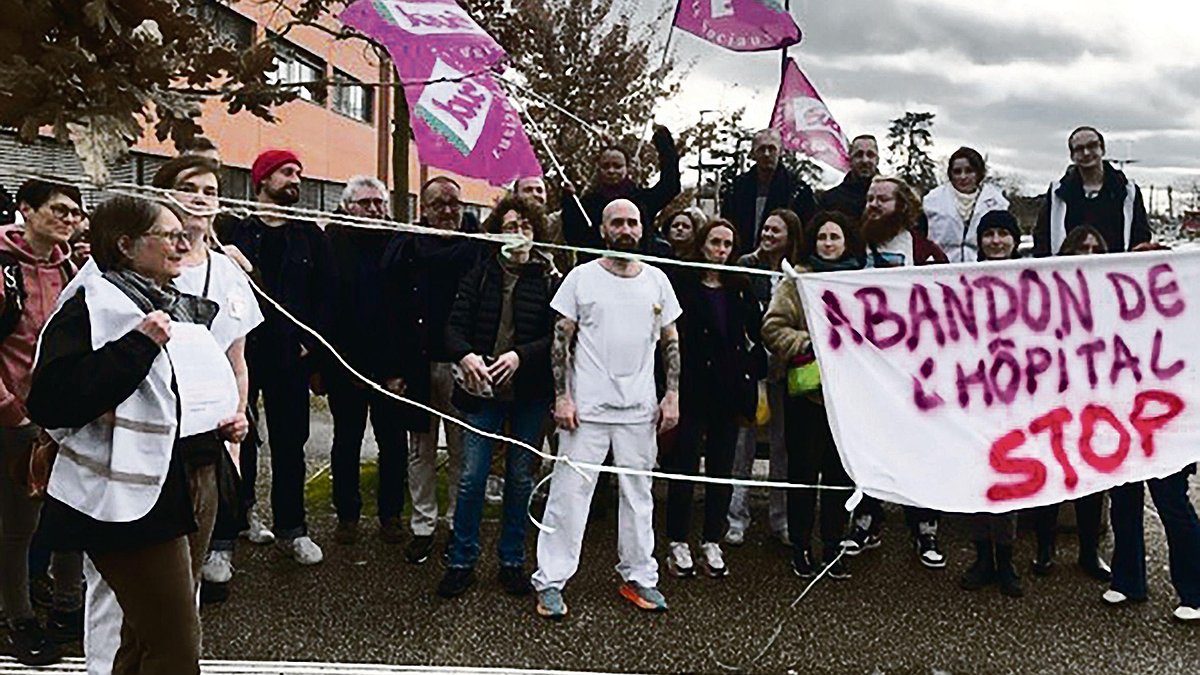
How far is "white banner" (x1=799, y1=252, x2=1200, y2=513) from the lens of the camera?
183 inches

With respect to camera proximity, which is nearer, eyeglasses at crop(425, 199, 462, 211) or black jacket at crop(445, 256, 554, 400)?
black jacket at crop(445, 256, 554, 400)

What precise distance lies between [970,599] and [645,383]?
195 cm

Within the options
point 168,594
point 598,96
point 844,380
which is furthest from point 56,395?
point 598,96

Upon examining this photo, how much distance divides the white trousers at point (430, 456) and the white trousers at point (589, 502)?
3.02ft

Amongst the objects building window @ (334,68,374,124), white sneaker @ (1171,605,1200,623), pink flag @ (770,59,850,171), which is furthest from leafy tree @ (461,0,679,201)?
building window @ (334,68,374,124)

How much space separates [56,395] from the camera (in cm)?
324

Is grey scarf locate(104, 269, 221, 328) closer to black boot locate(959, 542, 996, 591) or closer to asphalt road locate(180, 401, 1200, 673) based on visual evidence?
asphalt road locate(180, 401, 1200, 673)

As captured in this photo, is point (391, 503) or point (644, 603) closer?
point (644, 603)

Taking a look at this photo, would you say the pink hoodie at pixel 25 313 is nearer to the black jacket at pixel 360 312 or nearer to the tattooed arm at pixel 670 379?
the black jacket at pixel 360 312

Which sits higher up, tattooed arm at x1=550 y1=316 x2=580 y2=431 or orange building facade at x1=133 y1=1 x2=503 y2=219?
→ orange building facade at x1=133 y1=1 x2=503 y2=219

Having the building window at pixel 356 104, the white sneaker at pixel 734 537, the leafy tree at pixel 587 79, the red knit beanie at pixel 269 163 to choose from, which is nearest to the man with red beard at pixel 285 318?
the red knit beanie at pixel 269 163

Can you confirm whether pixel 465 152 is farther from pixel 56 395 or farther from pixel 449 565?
pixel 56 395

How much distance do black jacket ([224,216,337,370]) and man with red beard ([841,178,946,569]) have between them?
2891 millimetres

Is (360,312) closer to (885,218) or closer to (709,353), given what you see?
(709,353)
